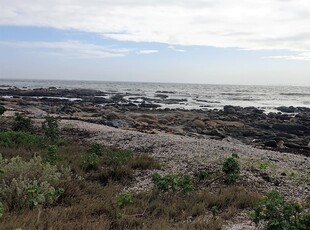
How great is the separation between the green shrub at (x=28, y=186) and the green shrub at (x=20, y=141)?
5.39 meters

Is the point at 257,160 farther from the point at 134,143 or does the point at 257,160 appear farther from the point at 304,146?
the point at 304,146

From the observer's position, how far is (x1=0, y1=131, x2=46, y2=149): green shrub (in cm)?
1365

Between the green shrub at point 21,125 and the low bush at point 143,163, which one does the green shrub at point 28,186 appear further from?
the green shrub at point 21,125

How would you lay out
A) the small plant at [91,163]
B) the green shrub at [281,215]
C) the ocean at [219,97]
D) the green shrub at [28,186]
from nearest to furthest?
the green shrub at [281,215] < the green shrub at [28,186] < the small plant at [91,163] < the ocean at [219,97]

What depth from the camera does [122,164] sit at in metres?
11.6

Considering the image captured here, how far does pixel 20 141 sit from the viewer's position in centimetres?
1431

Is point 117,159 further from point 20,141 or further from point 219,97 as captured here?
point 219,97

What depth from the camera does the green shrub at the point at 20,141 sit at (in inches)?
537

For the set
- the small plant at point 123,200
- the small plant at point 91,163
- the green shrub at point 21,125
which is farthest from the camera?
the green shrub at point 21,125

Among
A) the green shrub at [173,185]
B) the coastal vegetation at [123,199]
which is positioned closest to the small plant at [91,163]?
the coastal vegetation at [123,199]

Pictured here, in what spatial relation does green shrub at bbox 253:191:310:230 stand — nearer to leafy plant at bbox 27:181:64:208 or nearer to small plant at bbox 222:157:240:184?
leafy plant at bbox 27:181:64:208

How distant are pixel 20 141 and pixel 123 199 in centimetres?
814

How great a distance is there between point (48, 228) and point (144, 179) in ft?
17.2

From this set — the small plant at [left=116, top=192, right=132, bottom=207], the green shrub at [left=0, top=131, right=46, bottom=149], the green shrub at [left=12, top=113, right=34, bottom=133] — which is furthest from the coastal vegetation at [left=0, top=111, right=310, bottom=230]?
the green shrub at [left=12, top=113, right=34, bottom=133]
